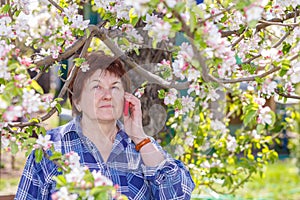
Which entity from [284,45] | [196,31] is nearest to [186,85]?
[284,45]

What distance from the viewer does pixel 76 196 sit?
5.11ft

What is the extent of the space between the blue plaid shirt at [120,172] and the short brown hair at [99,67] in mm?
177

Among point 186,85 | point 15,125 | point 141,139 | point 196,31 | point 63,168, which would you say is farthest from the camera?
point 141,139

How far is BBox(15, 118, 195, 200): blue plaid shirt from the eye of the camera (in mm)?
2312

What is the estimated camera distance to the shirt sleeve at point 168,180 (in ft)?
7.55

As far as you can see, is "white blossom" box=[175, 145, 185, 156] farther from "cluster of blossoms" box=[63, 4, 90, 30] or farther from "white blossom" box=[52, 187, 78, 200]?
"white blossom" box=[52, 187, 78, 200]

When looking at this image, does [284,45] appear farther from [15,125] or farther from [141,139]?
[15,125]

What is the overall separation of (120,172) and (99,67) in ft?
1.37

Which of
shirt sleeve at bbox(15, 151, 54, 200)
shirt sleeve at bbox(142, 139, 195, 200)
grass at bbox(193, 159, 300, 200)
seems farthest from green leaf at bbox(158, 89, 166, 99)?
grass at bbox(193, 159, 300, 200)

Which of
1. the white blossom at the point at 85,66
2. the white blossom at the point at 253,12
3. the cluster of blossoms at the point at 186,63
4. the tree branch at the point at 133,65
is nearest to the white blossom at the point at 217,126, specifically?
the tree branch at the point at 133,65

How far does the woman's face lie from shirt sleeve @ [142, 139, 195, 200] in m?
0.25

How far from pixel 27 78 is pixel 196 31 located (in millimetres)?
467

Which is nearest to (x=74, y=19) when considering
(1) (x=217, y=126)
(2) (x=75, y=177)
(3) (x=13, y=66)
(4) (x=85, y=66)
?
(4) (x=85, y=66)

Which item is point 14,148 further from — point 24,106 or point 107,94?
point 107,94
